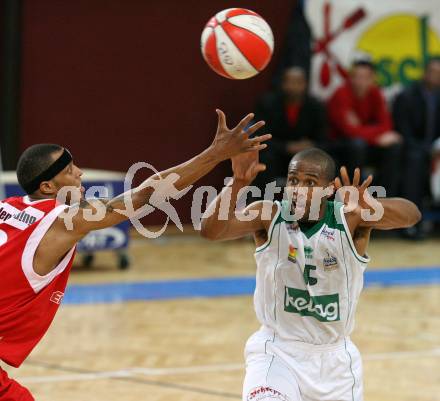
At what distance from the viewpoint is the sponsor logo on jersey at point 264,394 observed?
4.75 m

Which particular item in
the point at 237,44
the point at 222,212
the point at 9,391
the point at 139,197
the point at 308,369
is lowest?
the point at 308,369

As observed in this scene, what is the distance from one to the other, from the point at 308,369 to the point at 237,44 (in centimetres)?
189

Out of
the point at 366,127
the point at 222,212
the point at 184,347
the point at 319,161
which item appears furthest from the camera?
the point at 366,127

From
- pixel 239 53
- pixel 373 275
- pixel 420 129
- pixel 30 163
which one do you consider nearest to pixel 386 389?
pixel 239 53

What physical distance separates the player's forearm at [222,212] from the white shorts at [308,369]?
0.62 meters

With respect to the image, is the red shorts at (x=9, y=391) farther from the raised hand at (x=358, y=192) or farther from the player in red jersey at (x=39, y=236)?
the raised hand at (x=358, y=192)

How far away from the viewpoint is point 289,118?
13.3 meters

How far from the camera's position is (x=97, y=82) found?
45.9ft

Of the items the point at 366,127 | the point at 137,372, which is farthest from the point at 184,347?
the point at 366,127

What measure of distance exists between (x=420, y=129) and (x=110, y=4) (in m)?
4.90

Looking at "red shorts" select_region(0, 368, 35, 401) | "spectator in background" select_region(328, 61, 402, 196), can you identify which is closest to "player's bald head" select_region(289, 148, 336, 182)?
"red shorts" select_region(0, 368, 35, 401)

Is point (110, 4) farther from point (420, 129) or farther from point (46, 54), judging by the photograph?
point (420, 129)

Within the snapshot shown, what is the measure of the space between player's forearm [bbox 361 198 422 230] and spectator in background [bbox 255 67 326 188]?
25.6ft

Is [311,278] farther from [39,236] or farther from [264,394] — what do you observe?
[39,236]
